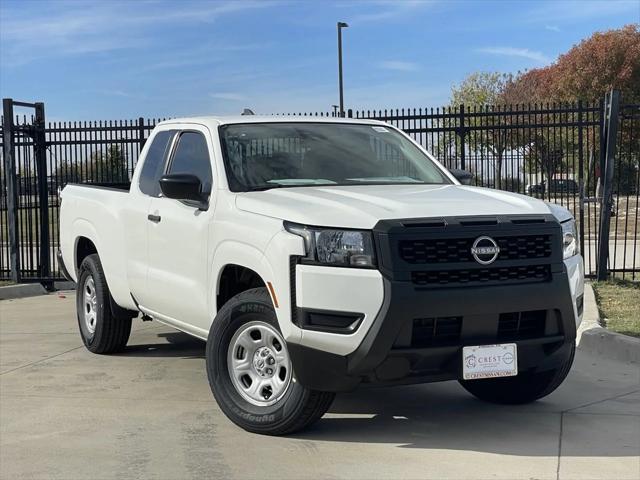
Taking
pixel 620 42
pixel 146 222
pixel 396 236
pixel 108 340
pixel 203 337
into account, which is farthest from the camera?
pixel 620 42

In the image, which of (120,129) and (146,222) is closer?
(146,222)

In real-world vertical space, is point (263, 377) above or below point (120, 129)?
below

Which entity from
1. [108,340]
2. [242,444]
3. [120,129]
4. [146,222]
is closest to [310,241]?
[242,444]

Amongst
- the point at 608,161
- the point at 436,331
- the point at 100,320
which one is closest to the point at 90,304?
the point at 100,320

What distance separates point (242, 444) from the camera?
4.92 m

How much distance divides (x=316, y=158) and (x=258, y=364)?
1641 mm

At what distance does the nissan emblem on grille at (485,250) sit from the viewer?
15.0ft

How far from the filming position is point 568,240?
5105 mm

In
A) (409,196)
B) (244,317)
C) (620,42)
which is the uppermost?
(620,42)

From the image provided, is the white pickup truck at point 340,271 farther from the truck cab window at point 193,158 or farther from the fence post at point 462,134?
the fence post at point 462,134

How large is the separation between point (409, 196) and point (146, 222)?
7.67 feet

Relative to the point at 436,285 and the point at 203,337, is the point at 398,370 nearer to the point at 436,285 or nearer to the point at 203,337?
the point at 436,285

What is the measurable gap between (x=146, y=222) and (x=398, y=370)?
2736 millimetres

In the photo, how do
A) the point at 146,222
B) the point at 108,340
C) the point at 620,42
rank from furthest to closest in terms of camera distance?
the point at 620,42, the point at 108,340, the point at 146,222
